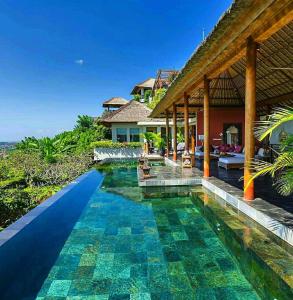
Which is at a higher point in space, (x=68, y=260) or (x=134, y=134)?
(x=134, y=134)

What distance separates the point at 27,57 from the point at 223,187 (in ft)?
81.1

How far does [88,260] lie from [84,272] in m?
0.35

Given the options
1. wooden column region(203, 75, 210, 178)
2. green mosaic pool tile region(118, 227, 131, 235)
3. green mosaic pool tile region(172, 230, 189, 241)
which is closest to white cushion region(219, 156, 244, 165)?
wooden column region(203, 75, 210, 178)

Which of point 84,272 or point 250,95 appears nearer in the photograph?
point 84,272

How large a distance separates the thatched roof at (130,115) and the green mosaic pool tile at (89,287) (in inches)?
825

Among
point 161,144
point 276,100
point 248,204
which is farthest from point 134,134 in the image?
point 248,204

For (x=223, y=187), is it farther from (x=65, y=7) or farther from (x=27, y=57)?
(x=27, y=57)

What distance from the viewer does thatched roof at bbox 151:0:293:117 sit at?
4.29 metres

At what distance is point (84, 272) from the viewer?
3.55 metres

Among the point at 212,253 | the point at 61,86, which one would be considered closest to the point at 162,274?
the point at 212,253

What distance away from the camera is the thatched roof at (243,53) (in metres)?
4.29

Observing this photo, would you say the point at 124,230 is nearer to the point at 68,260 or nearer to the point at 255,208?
the point at 68,260

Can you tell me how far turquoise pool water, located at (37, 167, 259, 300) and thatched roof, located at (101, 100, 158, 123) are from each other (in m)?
18.4

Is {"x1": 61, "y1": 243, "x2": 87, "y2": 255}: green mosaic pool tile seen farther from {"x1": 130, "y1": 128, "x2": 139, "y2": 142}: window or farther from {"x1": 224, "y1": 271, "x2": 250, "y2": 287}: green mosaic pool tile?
{"x1": 130, "y1": 128, "x2": 139, "y2": 142}: window
